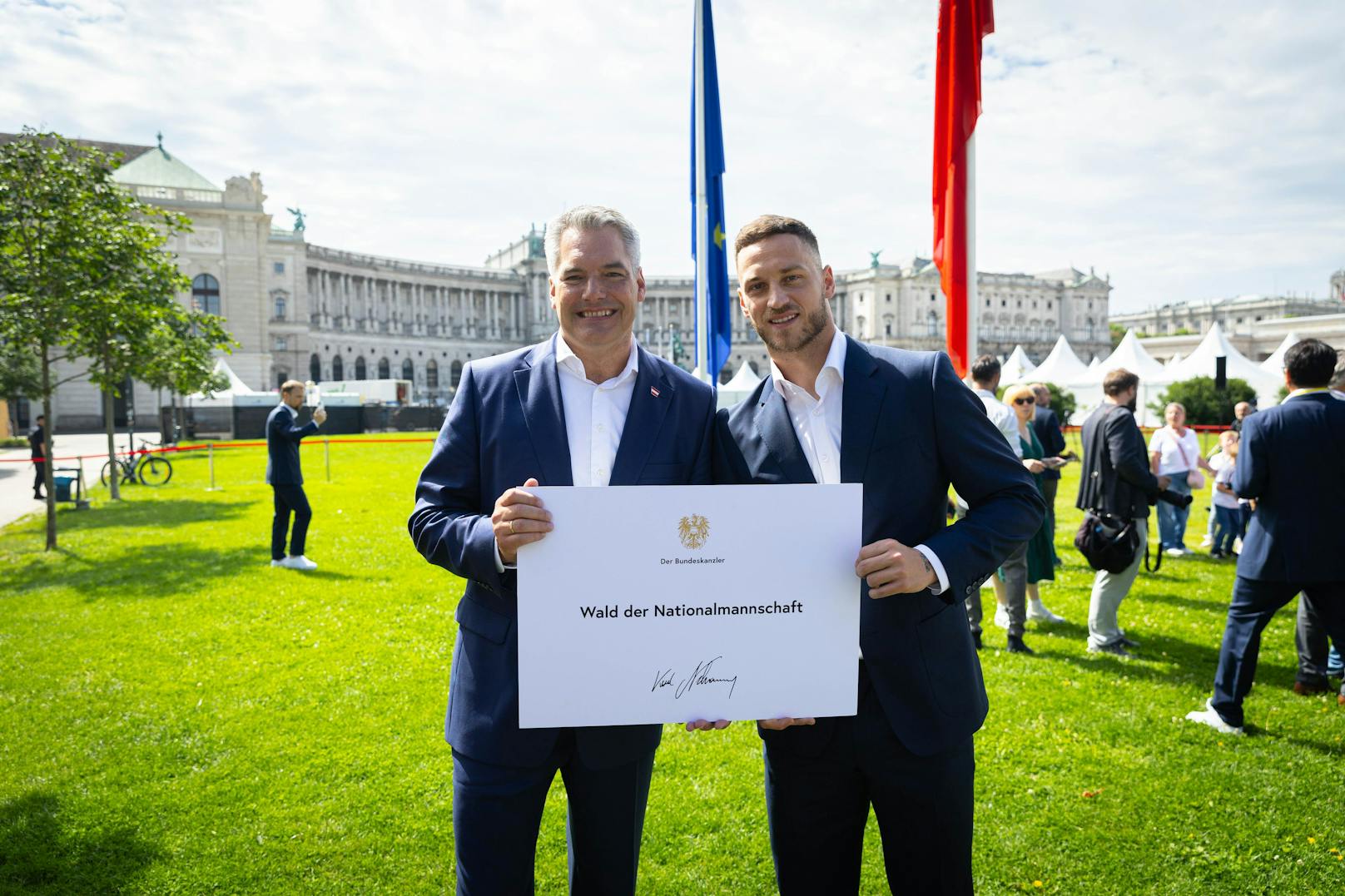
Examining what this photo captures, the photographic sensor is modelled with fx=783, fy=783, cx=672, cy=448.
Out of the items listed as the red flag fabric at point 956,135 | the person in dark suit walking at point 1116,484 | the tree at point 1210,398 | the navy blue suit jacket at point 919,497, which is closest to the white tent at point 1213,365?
the tree at point 1210,398

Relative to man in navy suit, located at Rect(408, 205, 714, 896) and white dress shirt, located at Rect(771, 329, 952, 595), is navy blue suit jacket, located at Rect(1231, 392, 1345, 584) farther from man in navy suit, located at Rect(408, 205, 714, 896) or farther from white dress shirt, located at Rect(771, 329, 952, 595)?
man in navy suit, located at Rect(408, 205, 714, 896)

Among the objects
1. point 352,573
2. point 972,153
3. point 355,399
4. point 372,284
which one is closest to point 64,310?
point 352,573

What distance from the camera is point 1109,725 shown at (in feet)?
17.3

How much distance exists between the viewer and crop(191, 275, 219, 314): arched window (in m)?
60.8

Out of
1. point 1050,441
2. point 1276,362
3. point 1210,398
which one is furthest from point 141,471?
Result: point 1210,398

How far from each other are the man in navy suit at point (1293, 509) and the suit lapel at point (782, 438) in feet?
13.1

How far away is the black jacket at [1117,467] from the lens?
6.66 m

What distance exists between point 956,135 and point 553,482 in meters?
4.76

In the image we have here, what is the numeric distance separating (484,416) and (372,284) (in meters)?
85.3

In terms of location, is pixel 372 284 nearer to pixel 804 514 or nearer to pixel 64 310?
pixel 64 310

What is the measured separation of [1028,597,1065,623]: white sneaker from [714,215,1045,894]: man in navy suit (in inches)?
240

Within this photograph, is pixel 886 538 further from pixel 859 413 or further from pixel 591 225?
pixel 591 225

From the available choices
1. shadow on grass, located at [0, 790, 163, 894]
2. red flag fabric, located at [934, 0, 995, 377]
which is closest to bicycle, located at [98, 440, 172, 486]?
shadow on grass, located at [0, 790, 163, 894]
